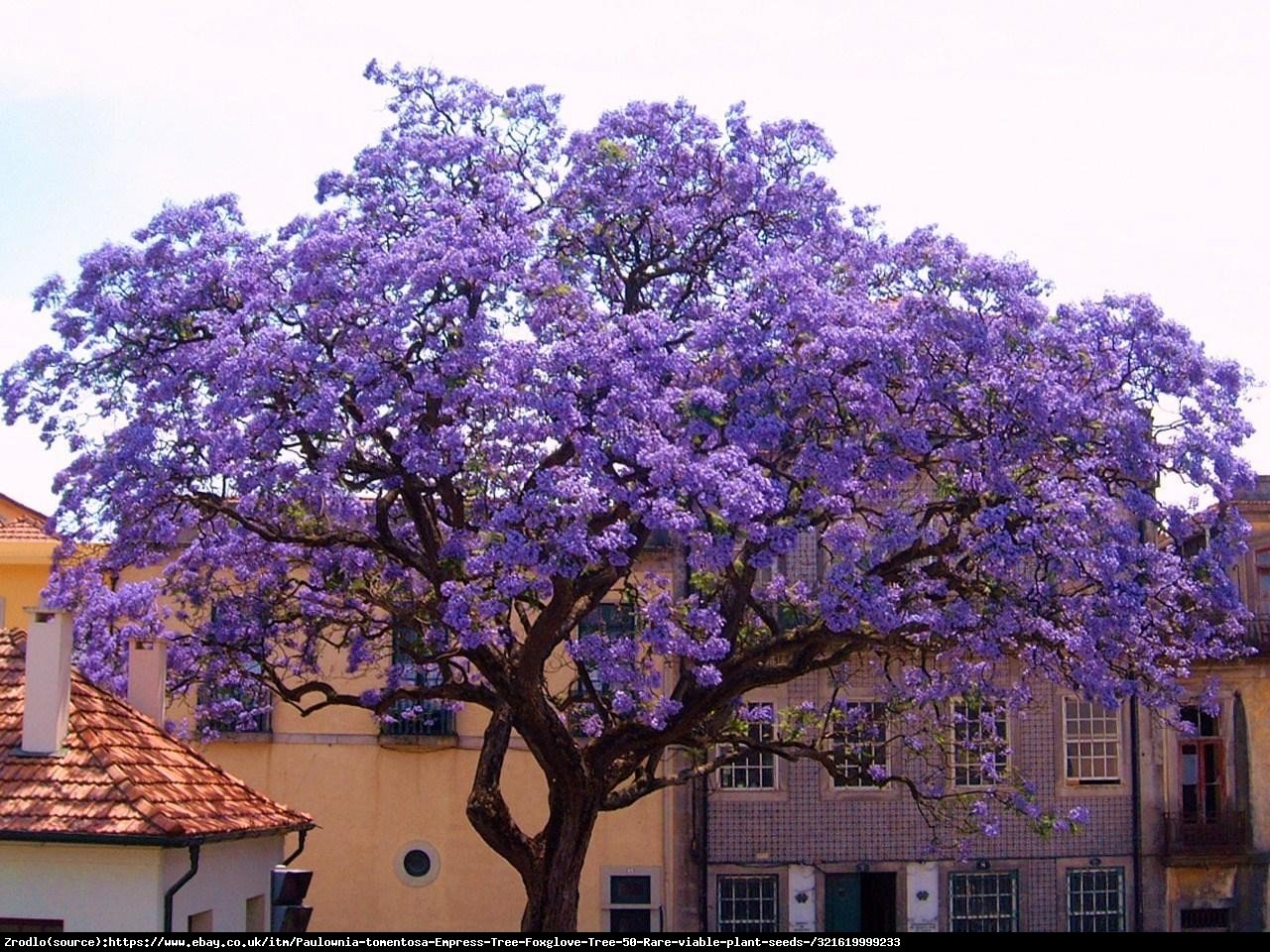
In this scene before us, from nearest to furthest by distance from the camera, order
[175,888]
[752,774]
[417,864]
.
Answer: [175,888] < [417,864] < [752,774]

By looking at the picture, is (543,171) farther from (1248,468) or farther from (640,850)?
(640,850)

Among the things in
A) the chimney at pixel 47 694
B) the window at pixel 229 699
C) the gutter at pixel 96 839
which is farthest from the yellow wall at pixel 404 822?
the gutter at pixel 96 839

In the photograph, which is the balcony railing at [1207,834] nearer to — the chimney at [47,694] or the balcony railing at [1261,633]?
the balcony railing at [1261,633]

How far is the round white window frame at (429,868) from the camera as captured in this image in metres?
27.1

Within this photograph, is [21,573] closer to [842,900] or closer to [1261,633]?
[842,900]

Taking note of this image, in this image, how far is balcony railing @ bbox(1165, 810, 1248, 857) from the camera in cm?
2820

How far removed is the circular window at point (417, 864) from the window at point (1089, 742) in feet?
32.6

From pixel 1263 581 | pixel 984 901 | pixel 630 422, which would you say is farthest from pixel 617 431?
pixel 1263 581

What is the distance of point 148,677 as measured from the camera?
19.2 metres

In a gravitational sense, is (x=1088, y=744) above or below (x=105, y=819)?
above

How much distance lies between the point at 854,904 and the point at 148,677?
1303cm

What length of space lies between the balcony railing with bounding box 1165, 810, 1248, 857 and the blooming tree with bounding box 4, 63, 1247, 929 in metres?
10.1

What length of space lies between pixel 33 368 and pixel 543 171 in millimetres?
5424

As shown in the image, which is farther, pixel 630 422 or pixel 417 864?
pixel 417 864
